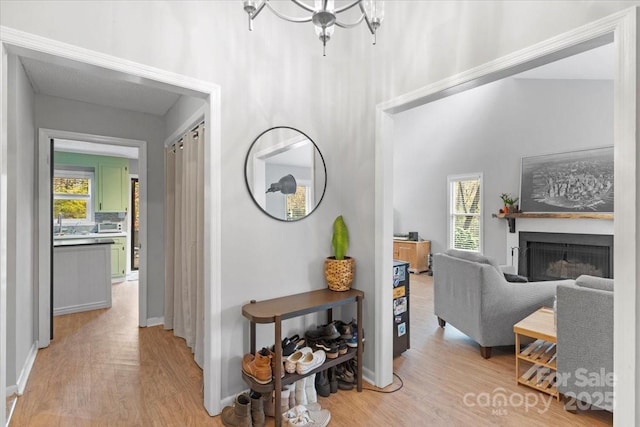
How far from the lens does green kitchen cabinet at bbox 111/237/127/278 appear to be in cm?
615

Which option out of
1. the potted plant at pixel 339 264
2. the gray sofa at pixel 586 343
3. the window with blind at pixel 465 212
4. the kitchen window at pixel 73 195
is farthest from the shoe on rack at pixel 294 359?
the kitchen window at pixel 73 195

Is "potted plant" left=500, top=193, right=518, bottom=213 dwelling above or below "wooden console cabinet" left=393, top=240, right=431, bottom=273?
above

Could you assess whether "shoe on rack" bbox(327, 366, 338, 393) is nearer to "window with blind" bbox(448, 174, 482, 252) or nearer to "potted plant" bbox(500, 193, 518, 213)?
"potted plant" bbox(500, 193, 518, 213)

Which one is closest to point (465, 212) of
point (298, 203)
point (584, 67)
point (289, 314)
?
point (584, 67)

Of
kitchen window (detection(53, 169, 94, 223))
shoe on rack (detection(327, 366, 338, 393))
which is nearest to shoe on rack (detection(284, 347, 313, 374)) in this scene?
shoe on rack (detection(327, 366, 338, 393))

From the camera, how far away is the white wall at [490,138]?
5.04 m

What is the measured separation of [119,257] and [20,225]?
4174 millimetres

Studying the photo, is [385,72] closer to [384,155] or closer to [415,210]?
[384,155]

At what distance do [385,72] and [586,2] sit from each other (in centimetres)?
117

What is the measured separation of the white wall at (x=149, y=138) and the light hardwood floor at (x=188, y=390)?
0.63m

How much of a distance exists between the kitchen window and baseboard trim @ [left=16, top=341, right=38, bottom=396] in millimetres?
3912

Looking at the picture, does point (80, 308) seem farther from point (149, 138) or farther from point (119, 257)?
point (149, 138)

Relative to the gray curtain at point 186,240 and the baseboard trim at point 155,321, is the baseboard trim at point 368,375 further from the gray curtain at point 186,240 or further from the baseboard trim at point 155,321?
the baseboard trim at point 155,321

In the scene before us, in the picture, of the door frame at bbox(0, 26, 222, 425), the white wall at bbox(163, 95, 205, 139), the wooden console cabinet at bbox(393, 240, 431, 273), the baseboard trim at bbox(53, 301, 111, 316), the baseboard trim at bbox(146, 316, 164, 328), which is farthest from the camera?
the wooden console cabinet at bbox(393, 240, 431, 273)
